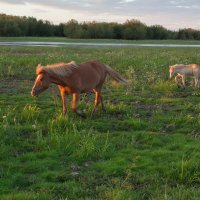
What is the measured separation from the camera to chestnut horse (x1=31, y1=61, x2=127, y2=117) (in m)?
9.58

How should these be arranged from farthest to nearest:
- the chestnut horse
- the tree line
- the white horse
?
the tree line, the white horse, the chestnut horse

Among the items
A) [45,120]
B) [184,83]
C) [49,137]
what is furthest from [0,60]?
[49,137]

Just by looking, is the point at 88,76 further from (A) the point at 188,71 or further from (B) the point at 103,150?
(A) the point at 188,71

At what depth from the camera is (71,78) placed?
10008mm

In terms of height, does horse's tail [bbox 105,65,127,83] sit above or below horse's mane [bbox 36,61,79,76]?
below

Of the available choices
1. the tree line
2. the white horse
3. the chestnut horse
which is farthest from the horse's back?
the tree line

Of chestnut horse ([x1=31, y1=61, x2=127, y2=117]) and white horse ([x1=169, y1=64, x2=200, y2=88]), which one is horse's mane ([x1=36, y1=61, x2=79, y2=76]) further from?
white horse ([x1=169, y1=64, x2=200, y2=88])

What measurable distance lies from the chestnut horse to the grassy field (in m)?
0.52

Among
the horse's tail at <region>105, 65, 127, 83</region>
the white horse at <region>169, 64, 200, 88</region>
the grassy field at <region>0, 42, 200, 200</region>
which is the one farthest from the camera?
the white horse at <region>169, 64, 200, 88</region>

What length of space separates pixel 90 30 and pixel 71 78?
57629mm

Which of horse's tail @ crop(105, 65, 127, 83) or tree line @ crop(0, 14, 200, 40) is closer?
horse's tail @ crop(105, 65, 127, 83)

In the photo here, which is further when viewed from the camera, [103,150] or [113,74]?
[113,74]

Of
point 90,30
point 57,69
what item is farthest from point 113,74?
point 90,30

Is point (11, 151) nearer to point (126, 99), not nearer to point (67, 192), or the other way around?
point (67, 192)
